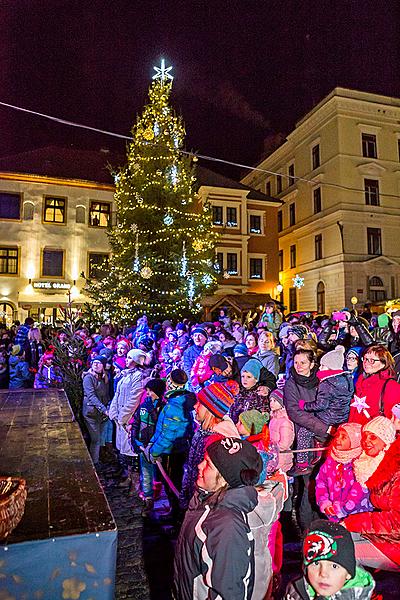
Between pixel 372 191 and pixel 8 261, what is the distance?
29.2 meters

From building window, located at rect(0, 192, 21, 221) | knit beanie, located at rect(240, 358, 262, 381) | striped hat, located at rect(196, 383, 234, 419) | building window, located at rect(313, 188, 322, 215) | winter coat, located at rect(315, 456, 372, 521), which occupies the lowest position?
winter coat, located at rect(315, 456, 372, 521)

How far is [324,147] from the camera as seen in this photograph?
3622 cm

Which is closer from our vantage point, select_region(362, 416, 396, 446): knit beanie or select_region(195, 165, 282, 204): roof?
select_region(362, 416, 396, 446): knit beanie

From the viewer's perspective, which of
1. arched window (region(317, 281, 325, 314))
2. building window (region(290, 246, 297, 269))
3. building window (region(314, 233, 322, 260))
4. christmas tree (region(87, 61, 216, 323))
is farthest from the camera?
building window (region(290, 246, 297, 269))

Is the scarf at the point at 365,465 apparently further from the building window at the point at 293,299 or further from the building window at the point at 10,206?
the building window at the point at 293,299

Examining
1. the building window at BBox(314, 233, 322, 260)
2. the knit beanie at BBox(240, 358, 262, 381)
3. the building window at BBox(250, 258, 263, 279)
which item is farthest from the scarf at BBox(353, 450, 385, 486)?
the building window at BBox(314, 233, 322, 260)

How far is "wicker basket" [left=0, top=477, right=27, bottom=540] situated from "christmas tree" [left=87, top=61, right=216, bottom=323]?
53.0 ft

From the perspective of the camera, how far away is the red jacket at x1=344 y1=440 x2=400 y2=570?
119 inches

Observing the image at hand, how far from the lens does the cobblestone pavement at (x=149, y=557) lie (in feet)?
12.8

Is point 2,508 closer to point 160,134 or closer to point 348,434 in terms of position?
point 348,434

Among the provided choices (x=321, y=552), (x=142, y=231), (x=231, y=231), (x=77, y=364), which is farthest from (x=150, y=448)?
(x=231, y=231)

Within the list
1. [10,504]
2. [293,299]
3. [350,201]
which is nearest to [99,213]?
[293,299]

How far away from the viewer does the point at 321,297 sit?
36375 millimetres

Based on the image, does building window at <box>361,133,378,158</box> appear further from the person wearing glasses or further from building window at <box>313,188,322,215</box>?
the person wearing glasses
